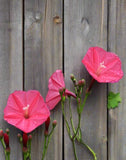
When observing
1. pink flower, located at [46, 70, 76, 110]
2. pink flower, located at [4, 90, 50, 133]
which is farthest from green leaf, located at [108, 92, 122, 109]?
pink flower, located at [4, 90, 50, 133]

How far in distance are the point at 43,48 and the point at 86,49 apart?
0.61 ft

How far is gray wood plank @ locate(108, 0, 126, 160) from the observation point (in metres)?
1.21

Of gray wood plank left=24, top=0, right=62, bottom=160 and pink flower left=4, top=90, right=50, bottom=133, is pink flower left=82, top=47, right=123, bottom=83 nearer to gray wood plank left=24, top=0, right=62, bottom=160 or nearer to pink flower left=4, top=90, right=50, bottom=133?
gray wood plank left=24, top=0, right=62, bottom=160

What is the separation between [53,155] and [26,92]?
29 cm

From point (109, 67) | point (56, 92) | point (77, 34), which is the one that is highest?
point (77, 34)

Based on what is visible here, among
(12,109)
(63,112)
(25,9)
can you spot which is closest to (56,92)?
(63,112)

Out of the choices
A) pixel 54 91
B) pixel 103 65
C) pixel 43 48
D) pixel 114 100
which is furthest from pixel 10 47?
pixel 114 100

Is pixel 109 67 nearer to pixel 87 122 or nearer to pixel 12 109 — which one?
pixel 87 122

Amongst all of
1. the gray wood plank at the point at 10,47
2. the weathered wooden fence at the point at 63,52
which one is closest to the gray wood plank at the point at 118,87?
the weathered wooden fence at the point at 63,52

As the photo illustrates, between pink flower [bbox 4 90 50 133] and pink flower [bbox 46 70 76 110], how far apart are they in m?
0.05

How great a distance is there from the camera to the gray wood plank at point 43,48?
1.19m

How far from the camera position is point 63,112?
1.12 meters

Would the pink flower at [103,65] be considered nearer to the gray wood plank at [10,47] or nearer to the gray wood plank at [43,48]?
the gray wood plank at [43,48]

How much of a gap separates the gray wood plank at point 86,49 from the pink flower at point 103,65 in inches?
2.5
